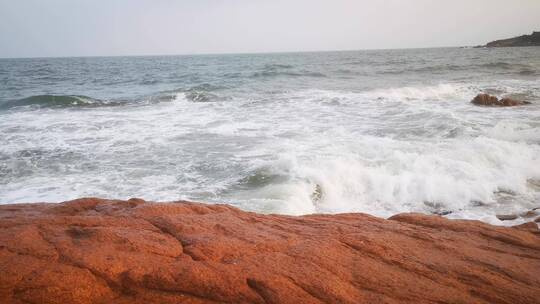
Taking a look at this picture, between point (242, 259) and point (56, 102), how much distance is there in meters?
18.8

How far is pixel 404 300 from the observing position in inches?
82.6

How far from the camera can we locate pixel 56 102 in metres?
17.6

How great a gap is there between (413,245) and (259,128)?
8.03m

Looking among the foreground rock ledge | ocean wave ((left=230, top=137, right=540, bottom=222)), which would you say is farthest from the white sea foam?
the foreground rock ledge

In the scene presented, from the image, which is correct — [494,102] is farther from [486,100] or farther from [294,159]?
[294,159]

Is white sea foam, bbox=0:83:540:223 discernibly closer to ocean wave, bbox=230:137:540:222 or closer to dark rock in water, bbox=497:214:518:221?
ocean wave, bbox=230:137:540:222

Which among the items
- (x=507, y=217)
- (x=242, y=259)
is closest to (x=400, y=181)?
(x=507, y=217)

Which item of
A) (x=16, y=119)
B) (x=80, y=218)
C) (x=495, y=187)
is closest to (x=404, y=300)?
(x=80, y=218)

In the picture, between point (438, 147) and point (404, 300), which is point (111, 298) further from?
point (438, 147)

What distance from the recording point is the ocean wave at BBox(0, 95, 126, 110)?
16.8 m

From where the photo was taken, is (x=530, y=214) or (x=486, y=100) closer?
(x=530, y=214)

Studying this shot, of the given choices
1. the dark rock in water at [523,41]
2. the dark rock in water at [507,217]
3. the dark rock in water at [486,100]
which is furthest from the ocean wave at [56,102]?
the dark rock in water at [523,41]

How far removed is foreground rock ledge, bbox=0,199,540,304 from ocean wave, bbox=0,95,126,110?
50.3 ft

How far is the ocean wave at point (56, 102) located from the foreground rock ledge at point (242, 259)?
15.3 m
